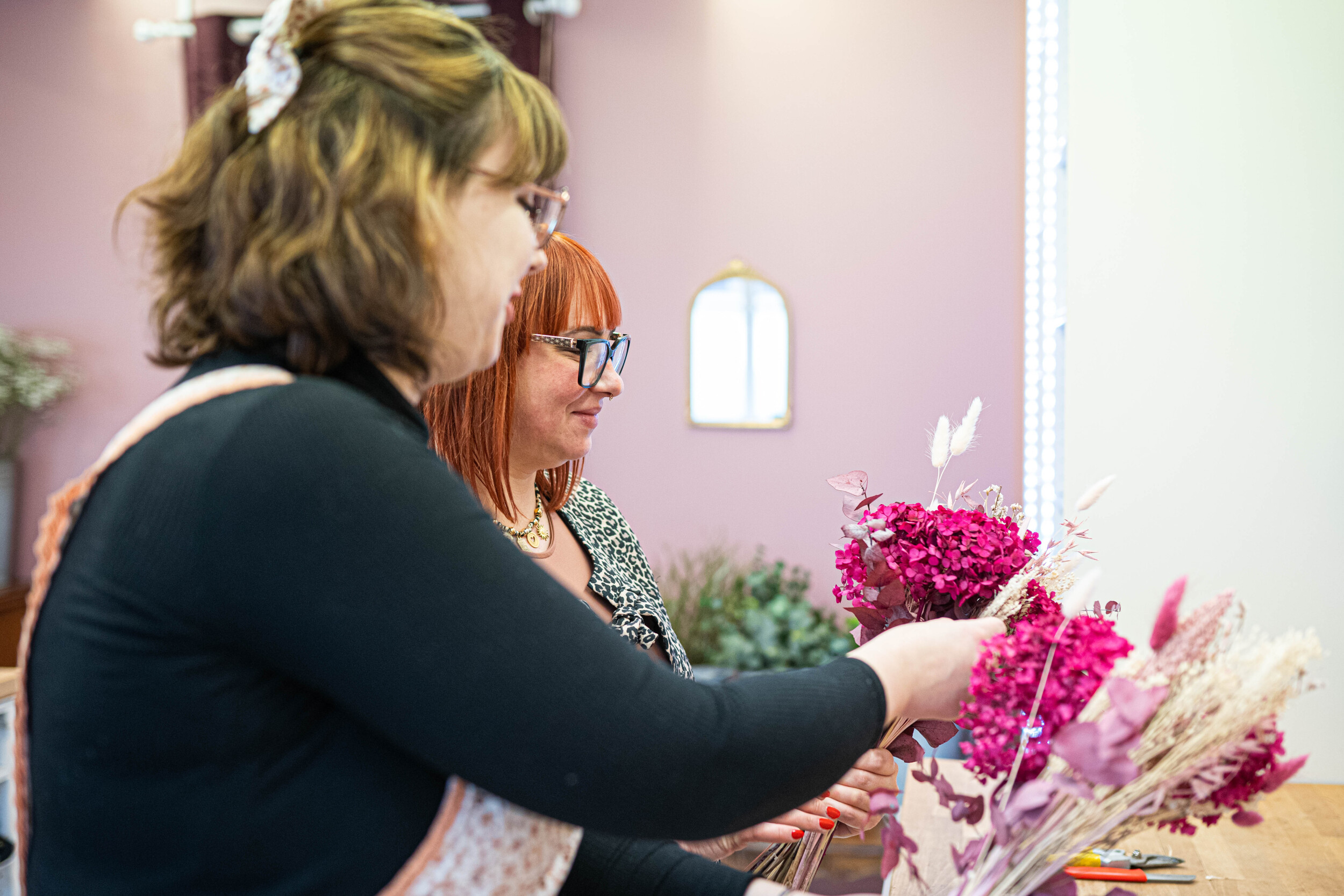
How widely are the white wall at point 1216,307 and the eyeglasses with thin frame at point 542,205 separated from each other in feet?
5.36

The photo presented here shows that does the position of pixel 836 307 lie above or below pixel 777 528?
above

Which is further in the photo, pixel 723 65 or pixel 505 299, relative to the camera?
pixel 723 65

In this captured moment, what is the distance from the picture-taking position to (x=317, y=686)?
55 centimetres

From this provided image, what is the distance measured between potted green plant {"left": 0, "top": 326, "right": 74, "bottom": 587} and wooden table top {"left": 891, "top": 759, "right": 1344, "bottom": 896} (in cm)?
363

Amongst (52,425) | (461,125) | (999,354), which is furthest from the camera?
(52,425)

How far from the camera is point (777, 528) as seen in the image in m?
3.87

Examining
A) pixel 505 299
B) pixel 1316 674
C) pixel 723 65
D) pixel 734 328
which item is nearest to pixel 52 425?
pixel 734 328

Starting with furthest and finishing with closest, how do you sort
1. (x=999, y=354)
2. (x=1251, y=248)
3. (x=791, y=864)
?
(x=999, y=354), (x=1251, y=248), (x=791, y=864)

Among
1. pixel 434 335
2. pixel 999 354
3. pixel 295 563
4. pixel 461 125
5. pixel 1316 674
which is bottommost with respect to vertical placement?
pixel 1316 674

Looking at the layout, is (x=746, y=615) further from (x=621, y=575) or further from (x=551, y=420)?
(x=551, y=420)

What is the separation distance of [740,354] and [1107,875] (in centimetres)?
272

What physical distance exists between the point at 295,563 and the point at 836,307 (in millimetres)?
3414

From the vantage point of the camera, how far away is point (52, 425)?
157 inches

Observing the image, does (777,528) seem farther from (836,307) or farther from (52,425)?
(52,425)
